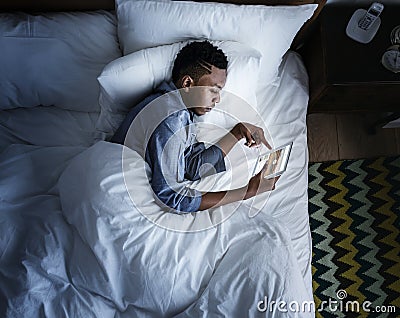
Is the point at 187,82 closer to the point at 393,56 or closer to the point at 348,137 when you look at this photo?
the point at 393,56

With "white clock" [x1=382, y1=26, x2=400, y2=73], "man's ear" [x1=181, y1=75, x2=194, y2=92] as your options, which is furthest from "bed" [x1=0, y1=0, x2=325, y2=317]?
"white clock" [x1=382, y1=26, x2=400, y2=73]

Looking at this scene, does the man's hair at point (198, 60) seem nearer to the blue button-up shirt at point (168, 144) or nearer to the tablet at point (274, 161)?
the blue button-up shirt at point (168, 144)

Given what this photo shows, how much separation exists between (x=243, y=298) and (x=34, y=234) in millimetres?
537

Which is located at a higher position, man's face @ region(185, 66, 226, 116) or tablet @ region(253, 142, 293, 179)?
man's face @ region(185, 66, 226, 116)

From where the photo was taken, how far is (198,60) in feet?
4.32

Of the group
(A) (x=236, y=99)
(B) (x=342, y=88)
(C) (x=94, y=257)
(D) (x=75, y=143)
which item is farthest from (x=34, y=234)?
(B) (x=342, y=88)

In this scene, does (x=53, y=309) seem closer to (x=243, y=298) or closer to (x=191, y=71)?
(x=243, y=298)

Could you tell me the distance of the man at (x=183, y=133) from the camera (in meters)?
1.28

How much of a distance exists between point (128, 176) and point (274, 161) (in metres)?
0.42

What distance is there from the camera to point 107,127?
4.79 feet

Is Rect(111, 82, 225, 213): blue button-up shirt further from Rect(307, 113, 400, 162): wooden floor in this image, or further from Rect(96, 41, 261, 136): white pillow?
Rect(307, 113, 400, 162): wooden floor

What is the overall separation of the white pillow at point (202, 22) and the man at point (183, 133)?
101 mm

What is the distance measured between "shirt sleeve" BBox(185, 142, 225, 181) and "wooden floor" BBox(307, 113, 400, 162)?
603 millimetres

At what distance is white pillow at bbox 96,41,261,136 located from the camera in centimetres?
138
